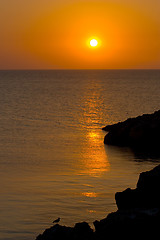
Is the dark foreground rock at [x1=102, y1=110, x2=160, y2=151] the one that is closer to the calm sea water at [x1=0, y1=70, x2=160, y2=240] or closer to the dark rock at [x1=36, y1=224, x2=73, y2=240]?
the calm sea water at [x1=0, y1=70, x2=160, y2=240]

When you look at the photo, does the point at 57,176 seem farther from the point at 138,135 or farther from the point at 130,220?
the point at 138,135

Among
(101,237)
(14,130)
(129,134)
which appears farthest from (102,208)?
(14,130)

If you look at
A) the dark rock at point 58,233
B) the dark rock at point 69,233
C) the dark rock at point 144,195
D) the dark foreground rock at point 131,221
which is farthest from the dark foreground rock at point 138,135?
the dark rock at point 58,233

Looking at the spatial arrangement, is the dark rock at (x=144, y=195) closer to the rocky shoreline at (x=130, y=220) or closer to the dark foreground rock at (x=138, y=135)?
the rocky shoreline at (x=130, y=220)

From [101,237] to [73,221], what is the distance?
4.69 meters

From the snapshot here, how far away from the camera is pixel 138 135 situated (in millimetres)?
40000

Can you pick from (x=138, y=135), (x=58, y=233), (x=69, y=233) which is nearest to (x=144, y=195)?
(x=69, y=233)

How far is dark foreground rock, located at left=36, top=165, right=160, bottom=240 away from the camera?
15328 mm

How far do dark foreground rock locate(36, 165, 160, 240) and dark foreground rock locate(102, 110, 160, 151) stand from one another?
68.5 ft

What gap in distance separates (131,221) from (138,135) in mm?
24861

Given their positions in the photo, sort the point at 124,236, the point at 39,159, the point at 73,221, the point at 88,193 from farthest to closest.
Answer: the point at 39,159
the point at 88,193
the point at 73,221
the point at 124,236

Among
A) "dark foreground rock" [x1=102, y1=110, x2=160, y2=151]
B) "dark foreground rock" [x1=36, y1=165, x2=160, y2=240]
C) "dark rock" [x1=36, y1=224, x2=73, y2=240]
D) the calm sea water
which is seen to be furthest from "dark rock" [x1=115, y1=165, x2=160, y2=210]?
"dark foreground rock" [x1=102, y1=110, x2=160, y2=151]

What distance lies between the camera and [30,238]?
18.7m

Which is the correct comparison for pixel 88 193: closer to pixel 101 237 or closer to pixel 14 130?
pixel 101 237
